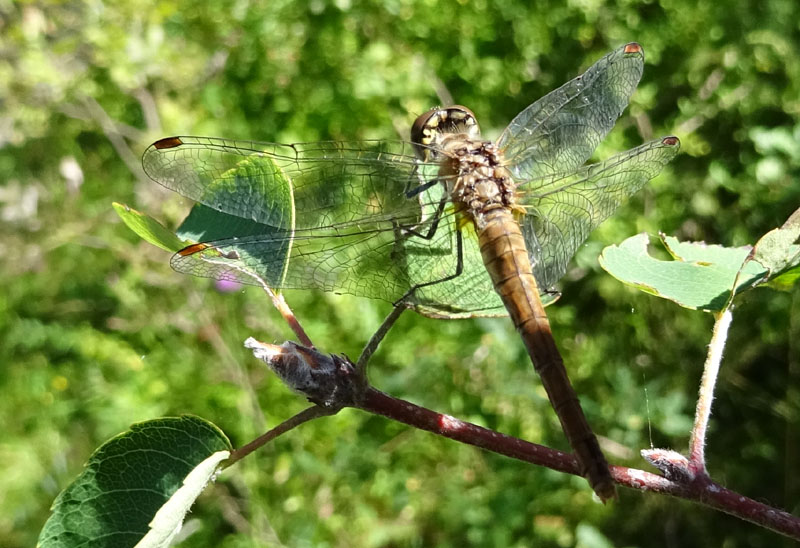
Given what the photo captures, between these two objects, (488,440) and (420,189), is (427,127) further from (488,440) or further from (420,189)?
(488,440)

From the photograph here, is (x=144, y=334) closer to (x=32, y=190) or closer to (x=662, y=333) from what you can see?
A: (x=32, y=190)

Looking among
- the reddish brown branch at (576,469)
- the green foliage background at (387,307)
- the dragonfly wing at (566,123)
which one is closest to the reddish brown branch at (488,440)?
the reddish brown branch at (576,469)

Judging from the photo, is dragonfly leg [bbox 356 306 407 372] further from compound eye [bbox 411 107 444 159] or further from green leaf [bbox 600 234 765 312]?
compound eye [bbox 411 107 444 159]

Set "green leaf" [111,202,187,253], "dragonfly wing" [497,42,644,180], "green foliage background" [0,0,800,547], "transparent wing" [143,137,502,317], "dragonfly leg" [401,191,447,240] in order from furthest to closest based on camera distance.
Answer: "green foliage background" [0,0,800,547] → "dragonfly wing" [497,42,644,180] → "dragonfly leg" [401,191,447,240] → "transparent wing" [143,137,502,317] → "green leaf" [111,202,187,253]

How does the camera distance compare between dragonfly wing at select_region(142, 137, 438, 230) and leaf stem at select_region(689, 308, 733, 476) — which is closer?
leaf stem at select_region(689, 308, 733, 476)

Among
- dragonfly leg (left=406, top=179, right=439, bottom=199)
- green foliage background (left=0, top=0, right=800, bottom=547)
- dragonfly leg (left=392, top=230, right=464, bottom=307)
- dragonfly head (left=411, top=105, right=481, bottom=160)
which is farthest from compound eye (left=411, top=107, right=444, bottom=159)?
green foliage background (left=0, top=0, right=800, bottom=547)

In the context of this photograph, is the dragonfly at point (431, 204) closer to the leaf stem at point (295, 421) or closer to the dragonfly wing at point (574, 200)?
the dragonfly wing at point (574, 200)
